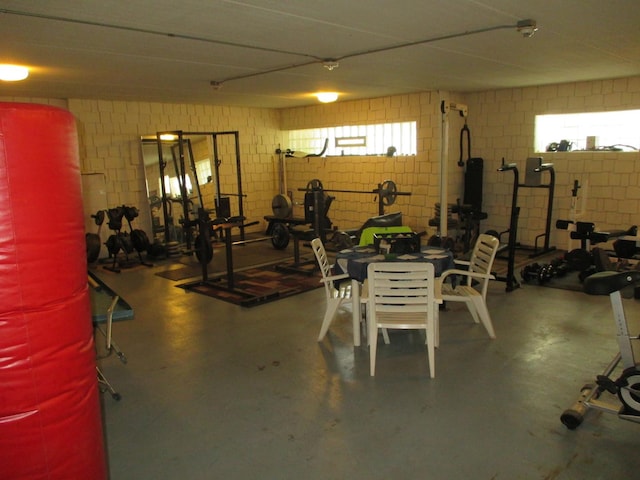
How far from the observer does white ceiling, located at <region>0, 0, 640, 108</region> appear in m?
3.21

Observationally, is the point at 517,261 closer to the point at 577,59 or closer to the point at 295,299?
the point at 577,59

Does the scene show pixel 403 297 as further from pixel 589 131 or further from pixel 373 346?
pixel 589 131

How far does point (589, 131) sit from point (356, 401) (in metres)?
6.25

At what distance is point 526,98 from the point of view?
7734 mm

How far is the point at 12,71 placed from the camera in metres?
4.93

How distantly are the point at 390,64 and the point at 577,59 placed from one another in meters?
1.98

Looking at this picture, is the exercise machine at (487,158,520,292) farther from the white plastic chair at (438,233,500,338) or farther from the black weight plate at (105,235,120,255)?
the black weight plate at (105,235,120,255)

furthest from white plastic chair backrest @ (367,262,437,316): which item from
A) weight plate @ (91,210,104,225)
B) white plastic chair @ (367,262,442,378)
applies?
weight plate @ (91,210,104,225)

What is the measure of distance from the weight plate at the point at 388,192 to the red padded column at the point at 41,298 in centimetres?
629

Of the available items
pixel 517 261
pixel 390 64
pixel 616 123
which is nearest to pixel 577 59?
pixel 390 64

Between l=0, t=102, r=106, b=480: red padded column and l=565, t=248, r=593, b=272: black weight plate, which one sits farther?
l=565, t=248, r=593, b=272: black weight plate

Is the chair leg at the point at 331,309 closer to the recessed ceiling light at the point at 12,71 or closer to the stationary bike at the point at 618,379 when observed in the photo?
the stationary bike at the point at 618,379

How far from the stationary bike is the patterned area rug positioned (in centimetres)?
337

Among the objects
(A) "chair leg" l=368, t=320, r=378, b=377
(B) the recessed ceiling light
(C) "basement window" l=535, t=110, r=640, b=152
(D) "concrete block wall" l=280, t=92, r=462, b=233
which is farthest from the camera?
(D) "concrete block wall" l=280, t=92, r=462, b=233
